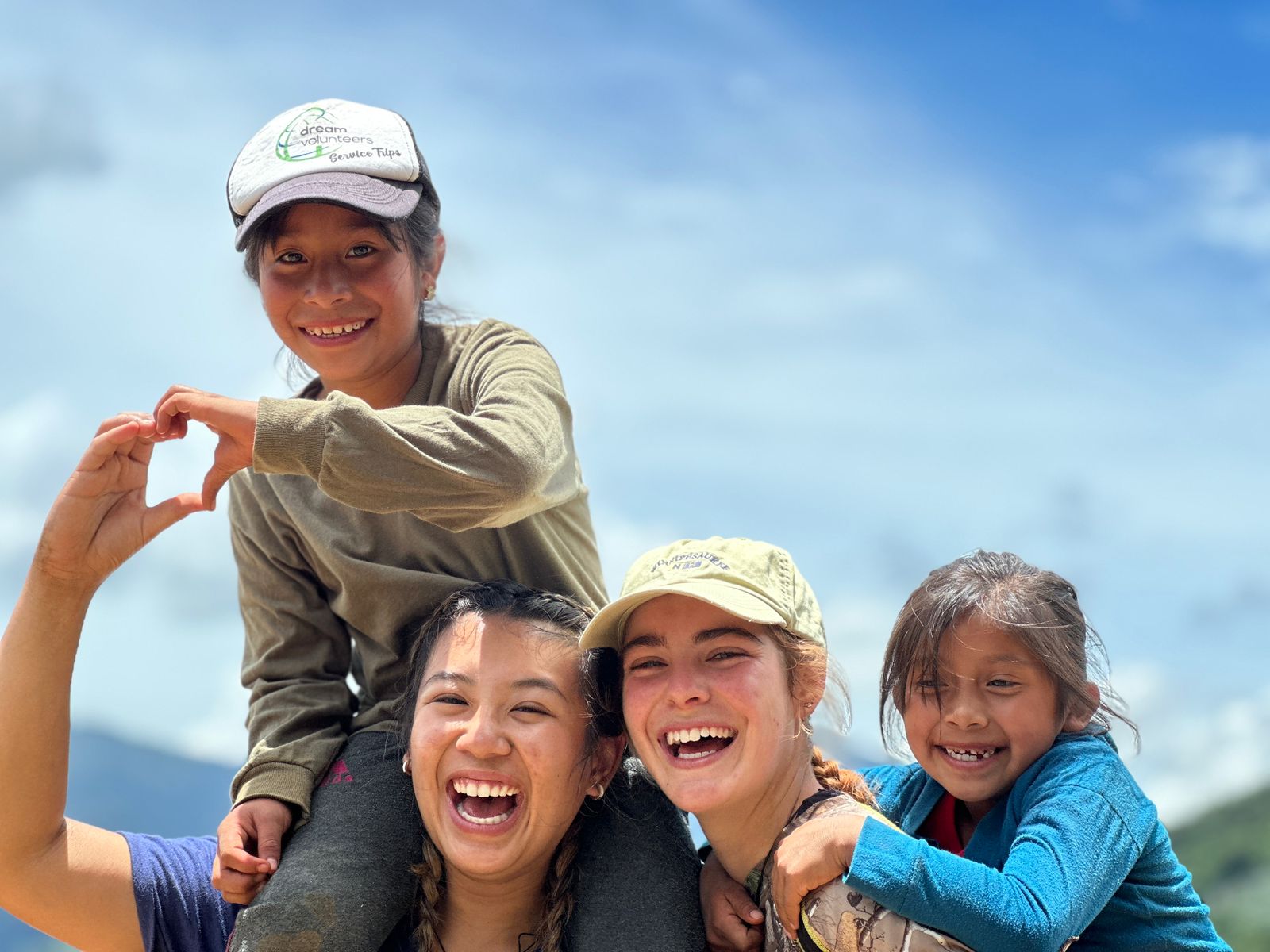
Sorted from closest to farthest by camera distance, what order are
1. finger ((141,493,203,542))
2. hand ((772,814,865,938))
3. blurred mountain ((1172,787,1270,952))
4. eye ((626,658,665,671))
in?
hand ((772,814,865,938))
eye ((626,658,665,671))
finger ((141,493,203,542))
blurred mountain ((1172,787,1270,952))

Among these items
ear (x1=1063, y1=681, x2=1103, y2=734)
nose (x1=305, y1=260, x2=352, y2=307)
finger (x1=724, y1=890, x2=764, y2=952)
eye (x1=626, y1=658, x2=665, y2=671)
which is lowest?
finger (x1=724, y1=890, x2=764, y2=952)

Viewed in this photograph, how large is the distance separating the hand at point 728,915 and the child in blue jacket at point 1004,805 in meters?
0.01

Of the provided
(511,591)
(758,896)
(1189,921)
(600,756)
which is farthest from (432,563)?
(1189,921)

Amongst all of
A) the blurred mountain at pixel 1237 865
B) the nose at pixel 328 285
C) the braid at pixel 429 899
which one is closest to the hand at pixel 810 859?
the braid at pixel 429 899

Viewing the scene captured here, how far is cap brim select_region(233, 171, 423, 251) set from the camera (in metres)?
4.05

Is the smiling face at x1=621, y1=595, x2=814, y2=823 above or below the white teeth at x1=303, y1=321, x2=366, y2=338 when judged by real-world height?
below

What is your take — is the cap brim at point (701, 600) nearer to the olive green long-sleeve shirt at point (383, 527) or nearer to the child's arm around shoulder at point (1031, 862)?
the olive green long-sleeve shirt at point (383, 527)

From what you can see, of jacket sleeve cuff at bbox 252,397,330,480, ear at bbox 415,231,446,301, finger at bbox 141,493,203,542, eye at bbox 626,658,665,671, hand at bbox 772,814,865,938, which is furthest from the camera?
ear at bbox 415,231,446,301

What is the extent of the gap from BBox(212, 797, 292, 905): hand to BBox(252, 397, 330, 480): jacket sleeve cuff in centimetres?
117

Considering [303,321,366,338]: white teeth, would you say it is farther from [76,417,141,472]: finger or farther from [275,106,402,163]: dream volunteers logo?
[76,417,141,472]: finger

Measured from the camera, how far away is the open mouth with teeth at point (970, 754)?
152 inches

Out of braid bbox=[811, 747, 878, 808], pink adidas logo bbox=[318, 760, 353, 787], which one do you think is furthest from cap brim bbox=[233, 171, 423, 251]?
braid bbox=[811, 747, 878, 808]

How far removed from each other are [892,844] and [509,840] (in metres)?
1.15

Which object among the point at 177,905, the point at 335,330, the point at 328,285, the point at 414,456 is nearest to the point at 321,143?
the point at 328,285
